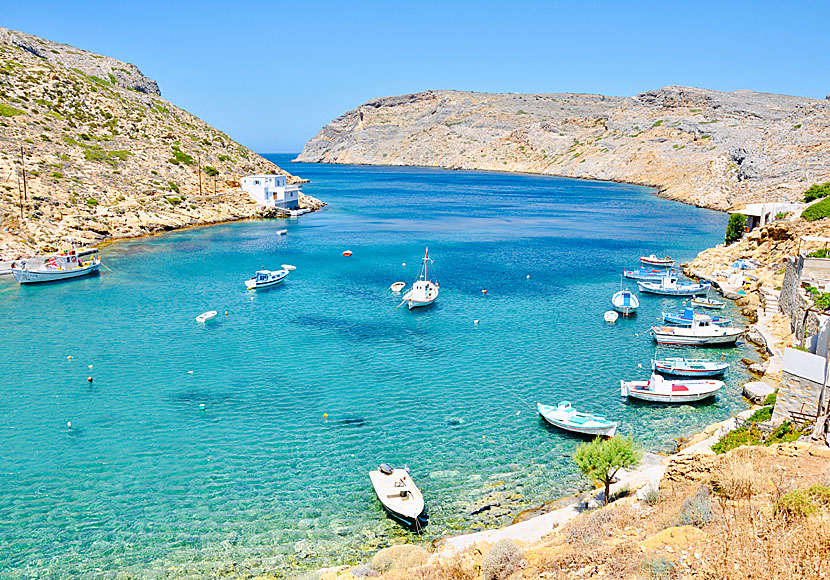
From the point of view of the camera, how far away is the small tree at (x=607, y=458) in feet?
67.1

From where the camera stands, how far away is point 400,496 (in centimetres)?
2097

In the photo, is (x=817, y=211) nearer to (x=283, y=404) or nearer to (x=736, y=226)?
(x=736, y=226)

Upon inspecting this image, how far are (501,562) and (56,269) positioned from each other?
55.0m

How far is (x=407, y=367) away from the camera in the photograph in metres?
35.0

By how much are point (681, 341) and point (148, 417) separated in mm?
32241

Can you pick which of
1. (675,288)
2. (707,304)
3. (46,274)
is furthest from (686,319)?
(46,274)

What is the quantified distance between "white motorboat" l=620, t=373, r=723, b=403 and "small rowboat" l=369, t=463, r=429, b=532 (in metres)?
13.9

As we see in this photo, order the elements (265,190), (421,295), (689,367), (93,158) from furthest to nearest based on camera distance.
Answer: (265,190)
(93,158)
(421,295)
(689,367)

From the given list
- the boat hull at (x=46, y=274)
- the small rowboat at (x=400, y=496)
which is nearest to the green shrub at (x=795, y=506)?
the small rowboat at (x=400, y=496)

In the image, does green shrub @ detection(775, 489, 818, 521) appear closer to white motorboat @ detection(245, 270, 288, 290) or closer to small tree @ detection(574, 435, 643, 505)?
small tree @ detection(574, 435, 643, 505)

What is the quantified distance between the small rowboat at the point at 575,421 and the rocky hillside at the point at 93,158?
5786 centimetres

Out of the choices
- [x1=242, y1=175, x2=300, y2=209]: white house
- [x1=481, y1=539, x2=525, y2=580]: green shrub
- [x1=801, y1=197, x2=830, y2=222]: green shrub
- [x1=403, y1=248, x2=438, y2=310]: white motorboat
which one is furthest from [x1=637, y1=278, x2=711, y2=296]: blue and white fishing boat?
[x1=242, y1=175, x2=300, y2=209]: white house

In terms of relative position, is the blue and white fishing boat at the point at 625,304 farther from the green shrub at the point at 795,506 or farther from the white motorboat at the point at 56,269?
the white motorboat at the point at 56,269

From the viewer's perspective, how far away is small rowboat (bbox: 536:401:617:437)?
86.4 ft
